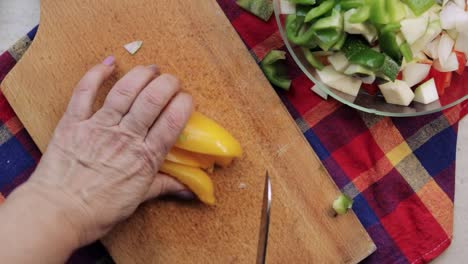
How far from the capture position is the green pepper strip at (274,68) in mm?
1662

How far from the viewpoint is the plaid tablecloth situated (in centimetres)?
168

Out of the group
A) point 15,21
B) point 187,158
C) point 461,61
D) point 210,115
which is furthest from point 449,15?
point 15,21

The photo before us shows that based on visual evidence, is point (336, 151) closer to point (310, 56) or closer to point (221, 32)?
point (310, 56)

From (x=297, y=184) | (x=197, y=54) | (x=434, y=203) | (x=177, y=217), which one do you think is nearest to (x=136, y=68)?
(x=197, y=54)

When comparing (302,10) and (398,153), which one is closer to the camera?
(302,10)

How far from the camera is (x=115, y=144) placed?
1457 millimetres

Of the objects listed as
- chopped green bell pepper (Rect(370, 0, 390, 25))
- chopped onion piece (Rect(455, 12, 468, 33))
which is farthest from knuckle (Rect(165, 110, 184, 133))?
chopped onion piece (Rect(455, 12, 468, 33))

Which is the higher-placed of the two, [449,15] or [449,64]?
[449,15]

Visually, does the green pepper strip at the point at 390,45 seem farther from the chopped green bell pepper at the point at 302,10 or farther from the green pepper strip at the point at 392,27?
the chopped green bell pepper at the point at 302,10

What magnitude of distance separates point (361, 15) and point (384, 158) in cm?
50

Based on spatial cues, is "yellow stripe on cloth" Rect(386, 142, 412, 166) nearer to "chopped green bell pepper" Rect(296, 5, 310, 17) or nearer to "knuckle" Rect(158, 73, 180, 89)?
"chopped green bell pepper" Rect(296, 5, 310, 17)

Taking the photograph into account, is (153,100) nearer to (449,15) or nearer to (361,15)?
(361,15)

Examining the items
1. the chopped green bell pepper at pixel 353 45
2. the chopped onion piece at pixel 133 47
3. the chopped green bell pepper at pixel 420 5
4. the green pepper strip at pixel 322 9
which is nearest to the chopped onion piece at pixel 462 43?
the chopped green bell pepper at pixel 420 5

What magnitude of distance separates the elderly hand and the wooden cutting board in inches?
4.6
